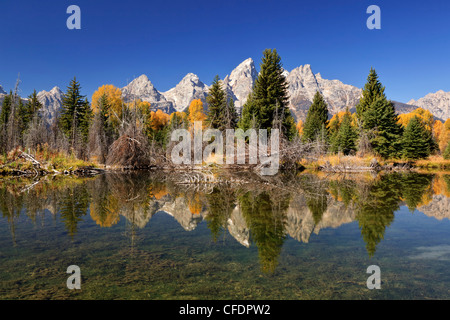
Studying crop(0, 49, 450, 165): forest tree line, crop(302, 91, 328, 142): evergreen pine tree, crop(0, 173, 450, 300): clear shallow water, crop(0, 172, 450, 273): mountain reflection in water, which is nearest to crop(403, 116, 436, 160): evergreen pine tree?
crop(0, 49, 450, 165): forest tree line

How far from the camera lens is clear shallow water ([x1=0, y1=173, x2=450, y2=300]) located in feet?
11.3

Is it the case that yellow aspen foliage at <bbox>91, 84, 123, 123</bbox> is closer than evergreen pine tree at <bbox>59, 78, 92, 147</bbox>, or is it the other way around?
evergreen pine tree at <bbox>59, 78, 92, 147</bbox>

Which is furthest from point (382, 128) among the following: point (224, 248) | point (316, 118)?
point (224, 248)

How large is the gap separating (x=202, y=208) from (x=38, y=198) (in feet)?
22.0

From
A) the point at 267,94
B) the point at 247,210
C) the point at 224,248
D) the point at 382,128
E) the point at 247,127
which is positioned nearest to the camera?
the point at 224,248

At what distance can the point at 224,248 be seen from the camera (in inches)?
199

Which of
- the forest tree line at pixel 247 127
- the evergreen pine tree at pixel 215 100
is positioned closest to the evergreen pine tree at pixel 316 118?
the forest tree line at pixel 247 127

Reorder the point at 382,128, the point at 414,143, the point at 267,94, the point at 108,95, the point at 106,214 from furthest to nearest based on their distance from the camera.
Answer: the point at 108,95, the point at 414,143, the point at 382,128, the point at 267,94, the point at 106,214

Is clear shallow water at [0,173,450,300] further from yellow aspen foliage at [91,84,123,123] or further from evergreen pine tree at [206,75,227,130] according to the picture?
yellow aspen foliage at [91,84,123,123]

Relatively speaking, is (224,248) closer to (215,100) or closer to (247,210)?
(247,210)

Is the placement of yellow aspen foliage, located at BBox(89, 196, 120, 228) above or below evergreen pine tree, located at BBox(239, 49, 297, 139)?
below

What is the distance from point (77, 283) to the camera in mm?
3582
